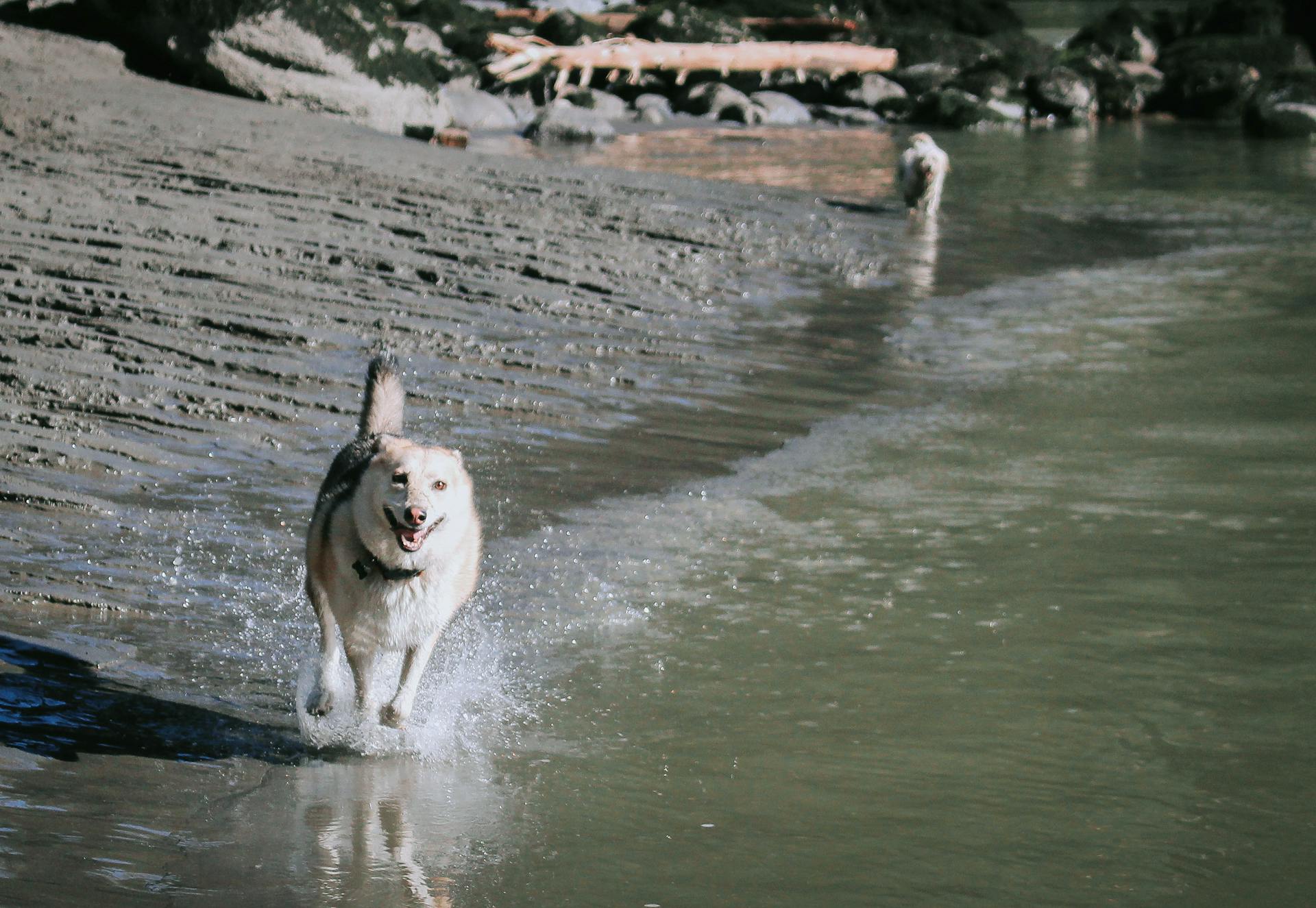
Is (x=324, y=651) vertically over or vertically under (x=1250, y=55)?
under

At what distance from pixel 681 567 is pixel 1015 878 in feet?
9.17

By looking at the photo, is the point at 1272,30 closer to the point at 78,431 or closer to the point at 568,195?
the point at 568,195

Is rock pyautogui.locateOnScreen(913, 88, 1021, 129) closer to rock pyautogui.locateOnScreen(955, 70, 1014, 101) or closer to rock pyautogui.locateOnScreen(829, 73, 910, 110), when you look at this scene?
rock pyautogui.locateOnScreen(829, 73, 910, 110)

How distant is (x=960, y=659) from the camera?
5.93 m

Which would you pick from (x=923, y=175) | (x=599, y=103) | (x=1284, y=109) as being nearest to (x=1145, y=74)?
(x=1284, y=109)

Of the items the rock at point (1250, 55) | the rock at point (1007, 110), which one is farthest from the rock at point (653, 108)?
the rock at point (1250, 55)

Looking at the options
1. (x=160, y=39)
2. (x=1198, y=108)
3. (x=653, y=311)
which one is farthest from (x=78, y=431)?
(x=1198, y=108)

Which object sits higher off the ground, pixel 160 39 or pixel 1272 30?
pixel 1272 30

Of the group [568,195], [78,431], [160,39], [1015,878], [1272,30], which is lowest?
[1015,878]

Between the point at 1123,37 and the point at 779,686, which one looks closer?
the point at 779,686

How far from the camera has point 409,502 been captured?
4.84m

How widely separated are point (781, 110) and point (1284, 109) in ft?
31.7

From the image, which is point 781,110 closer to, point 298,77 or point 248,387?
point 298,77

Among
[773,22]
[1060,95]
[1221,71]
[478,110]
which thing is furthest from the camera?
[773,22]
